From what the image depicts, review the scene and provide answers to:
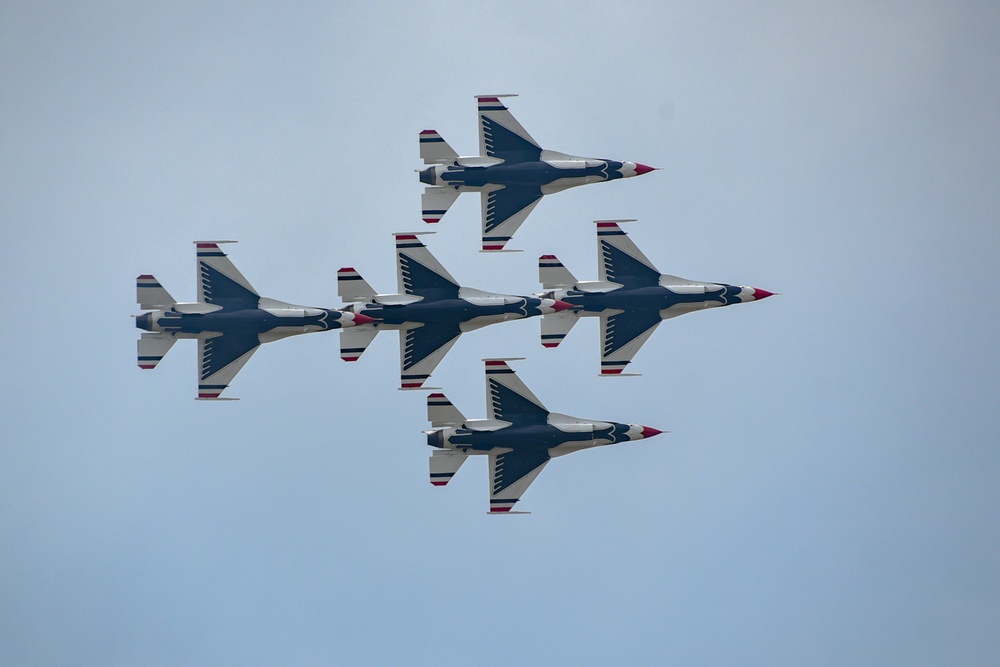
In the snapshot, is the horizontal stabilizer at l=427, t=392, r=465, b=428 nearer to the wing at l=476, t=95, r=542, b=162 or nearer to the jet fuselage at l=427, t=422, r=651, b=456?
the jet fuselage at l=427, t=422, r=651, b=456

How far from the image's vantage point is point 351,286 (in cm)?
10288

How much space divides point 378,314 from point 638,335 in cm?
1707

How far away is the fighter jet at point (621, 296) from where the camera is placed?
10519cm

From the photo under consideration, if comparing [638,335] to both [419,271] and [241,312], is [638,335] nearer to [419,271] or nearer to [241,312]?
[419,271]

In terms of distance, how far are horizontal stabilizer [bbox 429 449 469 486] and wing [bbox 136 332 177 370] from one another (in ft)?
60.0

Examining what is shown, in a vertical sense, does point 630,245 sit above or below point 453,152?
below

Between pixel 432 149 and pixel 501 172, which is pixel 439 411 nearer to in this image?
pixel 501 172

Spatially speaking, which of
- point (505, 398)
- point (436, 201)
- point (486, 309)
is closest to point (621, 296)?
point (486, 309)

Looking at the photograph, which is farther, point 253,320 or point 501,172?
point 501,172

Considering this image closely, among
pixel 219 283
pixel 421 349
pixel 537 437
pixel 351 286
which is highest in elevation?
pixel 219 283

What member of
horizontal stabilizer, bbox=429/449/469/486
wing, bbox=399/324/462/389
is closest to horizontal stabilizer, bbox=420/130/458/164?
wing, bbox=399/324/462/389

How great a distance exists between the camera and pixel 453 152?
106688 millimetres

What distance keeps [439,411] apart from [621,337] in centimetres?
1293

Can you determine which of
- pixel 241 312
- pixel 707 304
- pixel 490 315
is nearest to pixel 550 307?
pixel 490 315
